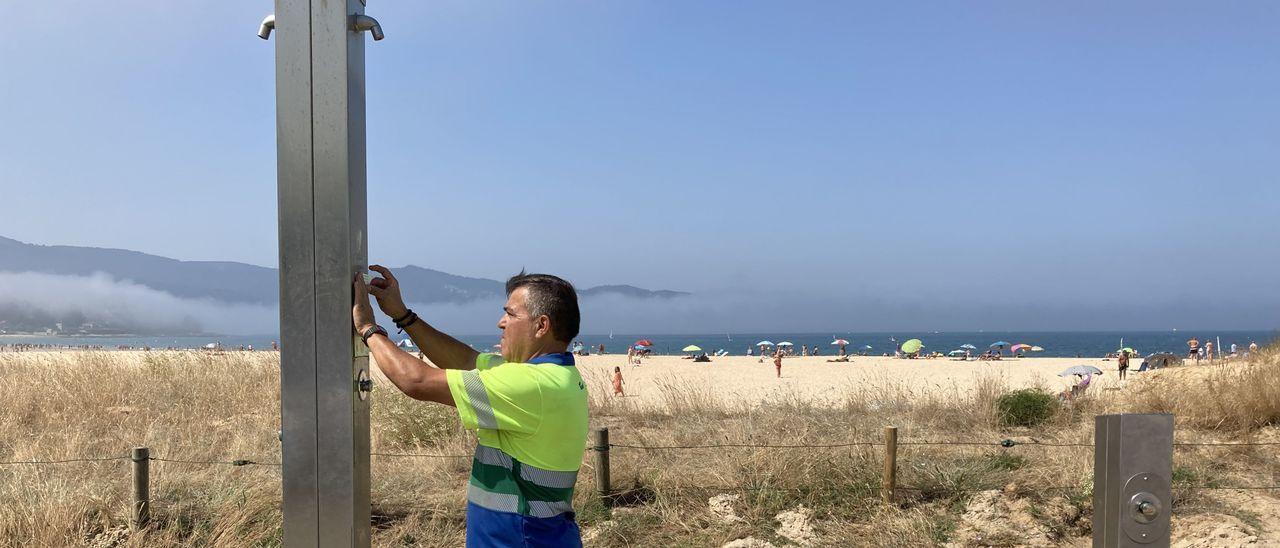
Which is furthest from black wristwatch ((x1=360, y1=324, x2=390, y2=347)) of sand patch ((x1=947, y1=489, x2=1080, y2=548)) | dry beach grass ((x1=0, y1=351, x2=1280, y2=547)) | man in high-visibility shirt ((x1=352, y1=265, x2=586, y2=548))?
sand patch ((x1=947, y1=489, x2=1080, y2=548))

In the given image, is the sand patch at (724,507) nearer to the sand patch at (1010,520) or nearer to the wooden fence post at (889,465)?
the wooden fence post at (889,465)

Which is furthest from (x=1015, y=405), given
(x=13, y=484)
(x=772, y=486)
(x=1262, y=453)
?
(x=13, y=484)

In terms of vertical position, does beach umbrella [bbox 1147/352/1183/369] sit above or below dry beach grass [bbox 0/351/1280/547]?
below

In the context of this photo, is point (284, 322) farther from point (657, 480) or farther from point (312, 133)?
point (657, 480)

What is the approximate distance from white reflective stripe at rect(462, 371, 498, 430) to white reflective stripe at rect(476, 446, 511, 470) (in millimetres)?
125

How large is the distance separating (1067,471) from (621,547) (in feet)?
13.6

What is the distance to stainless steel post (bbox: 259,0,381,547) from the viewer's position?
2330 millimetres

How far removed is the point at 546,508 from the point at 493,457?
0.22 m

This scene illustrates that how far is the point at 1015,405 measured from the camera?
35.1 feet

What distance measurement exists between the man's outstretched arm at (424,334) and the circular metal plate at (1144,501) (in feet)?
6.72

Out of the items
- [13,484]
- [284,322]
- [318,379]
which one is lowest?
[13,484]

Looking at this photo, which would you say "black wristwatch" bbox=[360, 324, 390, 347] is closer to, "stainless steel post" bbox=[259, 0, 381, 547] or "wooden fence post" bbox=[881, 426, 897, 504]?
"stainless steel post" bbox=[259, 0, 381, 547]

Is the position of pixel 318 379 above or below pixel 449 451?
above

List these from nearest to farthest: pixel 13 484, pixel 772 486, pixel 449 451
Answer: pixel 13 484 < pixel 772 486 < pixel 449 451
